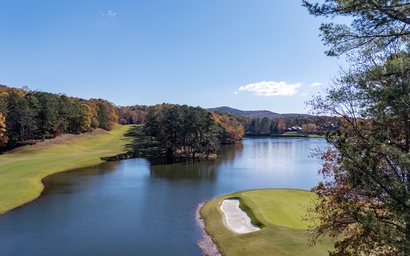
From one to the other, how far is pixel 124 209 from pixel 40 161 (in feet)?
110

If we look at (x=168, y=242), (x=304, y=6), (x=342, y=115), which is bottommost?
(x=168, y=242)

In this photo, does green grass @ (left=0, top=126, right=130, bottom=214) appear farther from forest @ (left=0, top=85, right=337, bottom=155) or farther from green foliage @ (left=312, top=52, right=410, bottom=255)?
green foliage @ (left=312, top=52, right=410, bottom=255)

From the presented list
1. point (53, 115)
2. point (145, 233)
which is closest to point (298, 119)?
point (53, 115)

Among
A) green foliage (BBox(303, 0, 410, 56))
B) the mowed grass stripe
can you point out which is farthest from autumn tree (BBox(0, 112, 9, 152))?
green foliage (BBox(303, 0, 410, 56))

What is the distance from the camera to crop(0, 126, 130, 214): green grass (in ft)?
110

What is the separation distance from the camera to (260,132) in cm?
18550

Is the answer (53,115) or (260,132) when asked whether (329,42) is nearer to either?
(53,115)

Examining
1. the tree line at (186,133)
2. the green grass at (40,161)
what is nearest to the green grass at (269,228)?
the green grass at (40,161)

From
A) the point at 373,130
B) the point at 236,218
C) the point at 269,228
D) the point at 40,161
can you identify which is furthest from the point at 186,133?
the point at 373,130

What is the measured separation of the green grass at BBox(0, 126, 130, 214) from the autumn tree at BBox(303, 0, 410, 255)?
99.1ft

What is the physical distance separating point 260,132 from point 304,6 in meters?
179

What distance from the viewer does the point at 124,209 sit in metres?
29.2

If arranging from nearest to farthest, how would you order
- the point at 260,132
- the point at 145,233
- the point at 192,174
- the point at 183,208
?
the point at 145,233 < the point at 183,208 < the point at 192,174 < the point at 260,132

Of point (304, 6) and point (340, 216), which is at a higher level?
point (304, 6)
